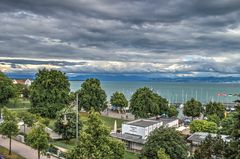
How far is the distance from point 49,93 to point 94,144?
3880cm

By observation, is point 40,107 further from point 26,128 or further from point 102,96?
point 102,96

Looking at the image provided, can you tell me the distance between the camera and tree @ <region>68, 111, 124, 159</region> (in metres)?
20.8

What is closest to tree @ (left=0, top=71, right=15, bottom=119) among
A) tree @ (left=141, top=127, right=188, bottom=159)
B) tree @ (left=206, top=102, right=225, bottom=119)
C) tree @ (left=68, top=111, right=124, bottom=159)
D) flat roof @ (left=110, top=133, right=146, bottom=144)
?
flat roof @ (left=110, top=133, right=146, bottom=144)

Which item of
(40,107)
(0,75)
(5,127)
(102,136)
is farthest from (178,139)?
(0,75)

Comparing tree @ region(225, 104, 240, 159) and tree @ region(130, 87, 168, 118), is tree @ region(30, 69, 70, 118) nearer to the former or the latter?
tree @ region(130, 87, 168, 118)

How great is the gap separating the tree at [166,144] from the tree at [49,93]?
31112 millimetres

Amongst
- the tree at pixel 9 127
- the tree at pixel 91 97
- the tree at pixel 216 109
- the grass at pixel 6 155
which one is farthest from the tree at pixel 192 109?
the grass at pixel 6 155

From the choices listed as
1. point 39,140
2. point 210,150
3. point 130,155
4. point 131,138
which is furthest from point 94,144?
point 131,138

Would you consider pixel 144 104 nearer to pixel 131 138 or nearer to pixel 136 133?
pixel 136 133

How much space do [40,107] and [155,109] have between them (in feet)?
77.3

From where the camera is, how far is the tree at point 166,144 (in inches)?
1150

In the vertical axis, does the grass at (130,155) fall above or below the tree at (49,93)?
below

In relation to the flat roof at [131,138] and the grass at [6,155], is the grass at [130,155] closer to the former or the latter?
the flat roof at [131,138]

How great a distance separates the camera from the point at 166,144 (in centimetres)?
2947
